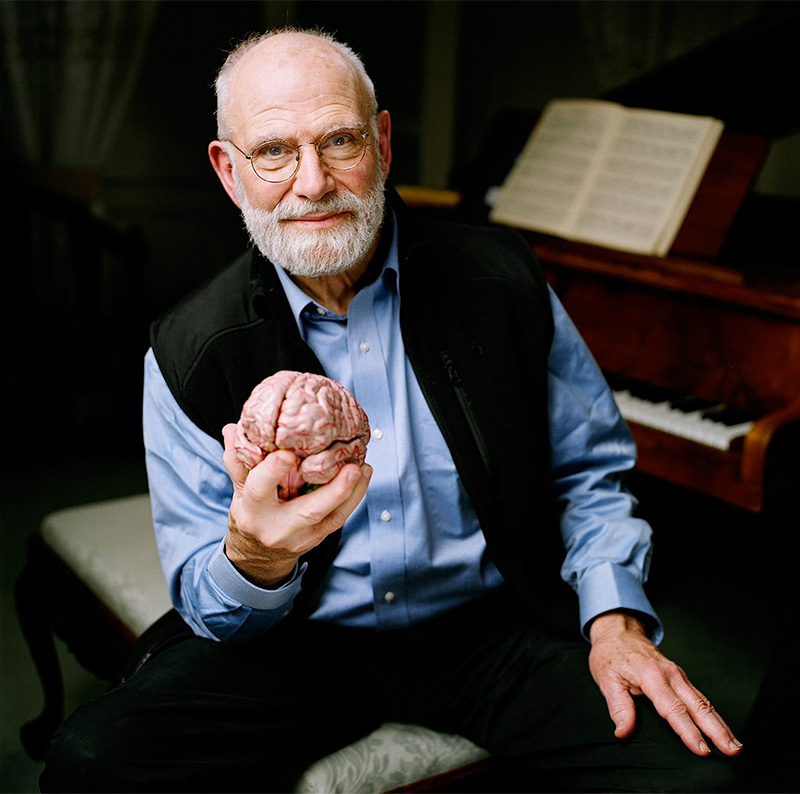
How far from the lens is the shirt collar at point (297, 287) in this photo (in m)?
1.61

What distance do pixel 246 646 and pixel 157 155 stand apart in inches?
202

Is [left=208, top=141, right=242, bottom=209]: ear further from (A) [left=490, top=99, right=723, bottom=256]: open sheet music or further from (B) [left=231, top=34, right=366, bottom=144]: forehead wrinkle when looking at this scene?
(A) [left=490, top=99, right=723, bottom=256]: open sheet music

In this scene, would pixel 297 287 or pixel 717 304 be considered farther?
pixel 717 304

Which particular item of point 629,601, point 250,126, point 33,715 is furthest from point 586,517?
point 33,715

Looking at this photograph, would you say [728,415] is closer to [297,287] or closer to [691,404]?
[691,404]

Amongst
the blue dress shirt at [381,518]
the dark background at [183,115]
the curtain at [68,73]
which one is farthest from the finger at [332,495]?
the curtain at [68,73]

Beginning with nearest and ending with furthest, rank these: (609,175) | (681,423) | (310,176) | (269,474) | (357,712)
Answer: (269,474), (310,176), (357,712), (681,423), (609,175)

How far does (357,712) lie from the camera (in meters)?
1.58

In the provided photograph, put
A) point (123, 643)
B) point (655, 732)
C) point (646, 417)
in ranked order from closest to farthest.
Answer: point (655, 732) < point (123, 643) < point (646, 417)

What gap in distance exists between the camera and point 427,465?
1601 mm

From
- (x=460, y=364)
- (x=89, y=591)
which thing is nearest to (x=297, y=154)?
(x=460, y=364)

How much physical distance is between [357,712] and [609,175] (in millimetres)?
1731

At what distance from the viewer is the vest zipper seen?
1604mm

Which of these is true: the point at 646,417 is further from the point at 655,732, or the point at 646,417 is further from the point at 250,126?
the point at 250,126
